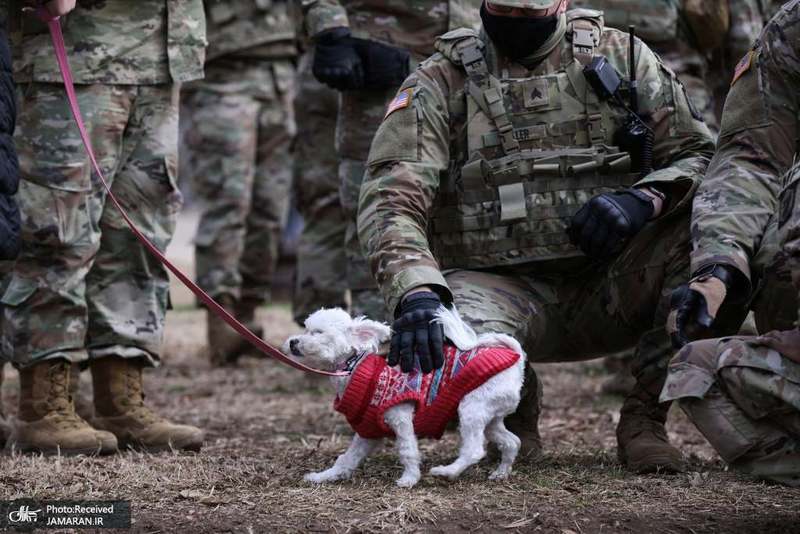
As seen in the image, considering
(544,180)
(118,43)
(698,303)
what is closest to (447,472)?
(698,303)

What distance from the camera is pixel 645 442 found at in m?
4.14

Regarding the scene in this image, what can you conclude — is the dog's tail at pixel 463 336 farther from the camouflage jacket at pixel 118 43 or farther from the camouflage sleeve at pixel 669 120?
the camouflage jacket at pixel 118 43

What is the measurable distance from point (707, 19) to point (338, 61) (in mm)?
1970

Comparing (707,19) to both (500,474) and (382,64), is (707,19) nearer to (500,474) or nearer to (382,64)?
(382,64)

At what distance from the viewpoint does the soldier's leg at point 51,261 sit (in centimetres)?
446

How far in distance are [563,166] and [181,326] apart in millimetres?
6443

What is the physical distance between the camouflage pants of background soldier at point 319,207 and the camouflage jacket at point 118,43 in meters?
2.23

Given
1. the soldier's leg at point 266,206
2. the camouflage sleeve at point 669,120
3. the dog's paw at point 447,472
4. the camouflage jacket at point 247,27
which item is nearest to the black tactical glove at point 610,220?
the camouflage sleeve at point 669,120

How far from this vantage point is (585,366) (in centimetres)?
765

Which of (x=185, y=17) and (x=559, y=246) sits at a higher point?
(x=185, y=17)

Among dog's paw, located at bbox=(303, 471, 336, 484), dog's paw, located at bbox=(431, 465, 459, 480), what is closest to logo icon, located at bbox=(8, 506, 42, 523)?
dog's paw, located at bbox=(303, 471, 336, 484)

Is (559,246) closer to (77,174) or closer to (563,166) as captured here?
(563,166)

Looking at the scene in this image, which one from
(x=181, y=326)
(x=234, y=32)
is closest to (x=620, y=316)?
(x=234, y=32)

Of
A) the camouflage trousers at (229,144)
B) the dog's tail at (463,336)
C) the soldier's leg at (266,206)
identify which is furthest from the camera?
the soldier's leg at (266,206)
